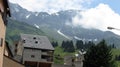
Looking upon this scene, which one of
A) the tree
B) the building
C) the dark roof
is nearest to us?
the tree

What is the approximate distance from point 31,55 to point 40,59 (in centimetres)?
316

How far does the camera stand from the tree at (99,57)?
115 metres

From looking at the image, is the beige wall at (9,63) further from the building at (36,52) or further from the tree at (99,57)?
the building at (36,52)

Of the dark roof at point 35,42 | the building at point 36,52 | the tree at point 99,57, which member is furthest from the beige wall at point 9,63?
the dark roof at point 35,42

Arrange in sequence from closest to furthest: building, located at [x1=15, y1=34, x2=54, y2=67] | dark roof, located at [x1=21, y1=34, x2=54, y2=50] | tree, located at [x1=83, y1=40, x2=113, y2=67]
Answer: tree, located at [x1=83, y1=40, x2=113, y2=67] < building, located at [x1=15, y1=34, x2=54, y2=67] < dark roof, located at [x1=21, y1=34, x2=54, y2=50]

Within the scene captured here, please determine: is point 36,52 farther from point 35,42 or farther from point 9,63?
point 9,63

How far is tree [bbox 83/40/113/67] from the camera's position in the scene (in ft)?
378

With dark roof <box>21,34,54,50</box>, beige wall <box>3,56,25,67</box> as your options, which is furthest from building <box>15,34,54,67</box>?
beige wall <box>3,56,25,67</box>

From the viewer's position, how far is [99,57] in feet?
381

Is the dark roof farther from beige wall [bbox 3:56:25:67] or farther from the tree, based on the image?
beige wall [bbox 3:56:25:67]

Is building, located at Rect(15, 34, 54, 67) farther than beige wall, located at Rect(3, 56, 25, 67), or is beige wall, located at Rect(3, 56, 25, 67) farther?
building, located at Rect(15, 34, 54, 67)

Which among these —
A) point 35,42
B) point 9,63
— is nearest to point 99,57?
point 35,42

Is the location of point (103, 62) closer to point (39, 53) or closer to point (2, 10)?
point (39, 53)

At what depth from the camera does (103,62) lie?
11550 cm
